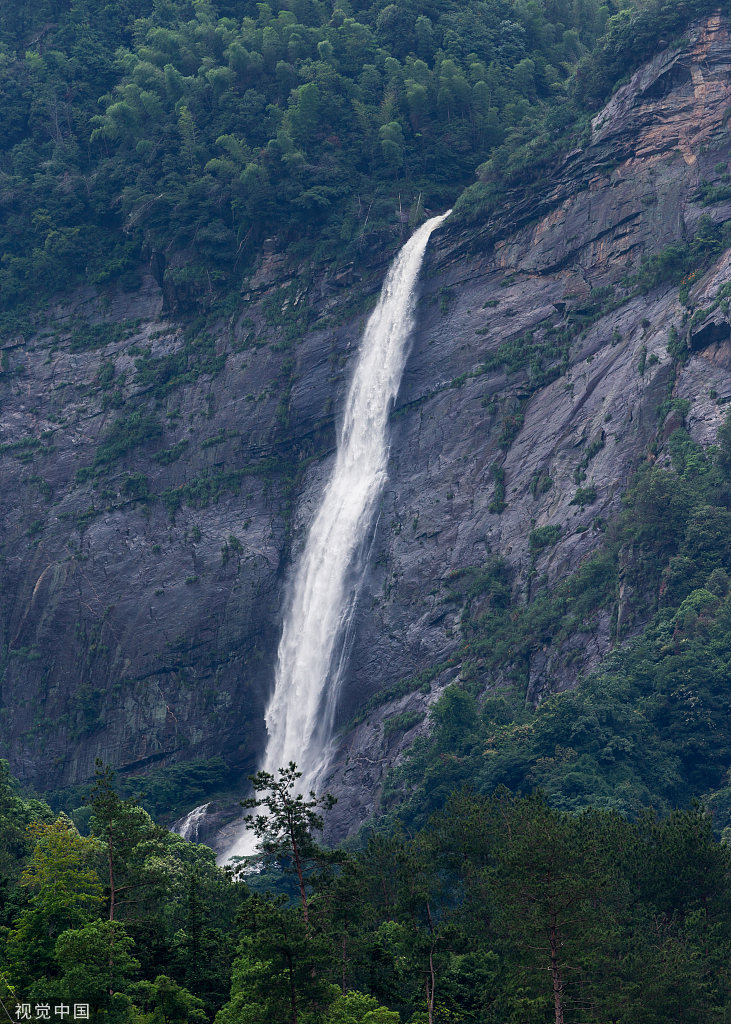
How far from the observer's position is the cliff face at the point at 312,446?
55.8m

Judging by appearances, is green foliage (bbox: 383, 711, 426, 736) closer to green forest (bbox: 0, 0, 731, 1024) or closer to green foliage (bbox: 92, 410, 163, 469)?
green forest (bbox: 0, 0, 731, 1024)

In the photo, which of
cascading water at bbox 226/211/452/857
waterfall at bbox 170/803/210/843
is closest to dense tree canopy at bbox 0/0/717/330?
cascading water at bbox 226/211/452/857

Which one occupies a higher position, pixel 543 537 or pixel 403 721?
pixel 543 537

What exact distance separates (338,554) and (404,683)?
929 cm

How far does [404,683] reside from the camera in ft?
185

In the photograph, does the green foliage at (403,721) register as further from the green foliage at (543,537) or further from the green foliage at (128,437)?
the green foliage at (128,437)

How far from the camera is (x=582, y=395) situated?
57406 millimetres

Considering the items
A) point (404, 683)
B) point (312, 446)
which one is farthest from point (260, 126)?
point (404, 683)

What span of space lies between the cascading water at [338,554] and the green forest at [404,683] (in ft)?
15.5

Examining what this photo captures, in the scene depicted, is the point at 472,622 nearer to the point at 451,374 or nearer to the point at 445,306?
the point at 451,374

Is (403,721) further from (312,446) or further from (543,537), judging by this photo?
(312,446)

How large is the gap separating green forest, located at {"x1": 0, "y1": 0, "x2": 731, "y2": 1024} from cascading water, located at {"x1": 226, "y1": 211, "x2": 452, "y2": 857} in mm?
4729

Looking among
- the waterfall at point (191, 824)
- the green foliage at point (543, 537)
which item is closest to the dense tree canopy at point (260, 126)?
the green foliage at point (543, 537)

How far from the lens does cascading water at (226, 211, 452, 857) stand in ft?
196
